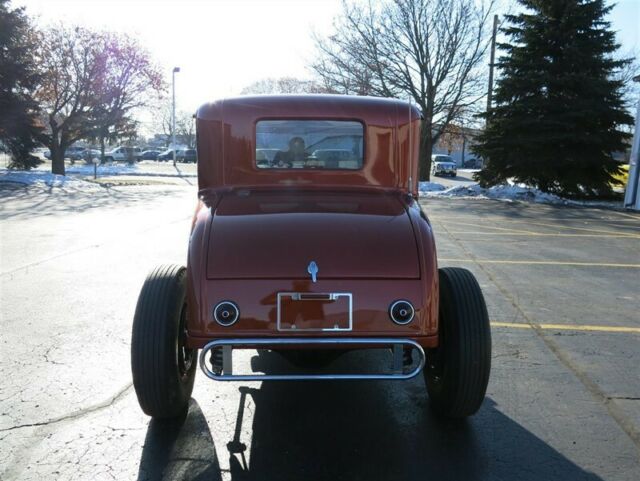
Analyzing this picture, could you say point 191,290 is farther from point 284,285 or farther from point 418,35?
point 418,35

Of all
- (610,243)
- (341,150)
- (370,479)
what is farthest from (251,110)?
(610,243)

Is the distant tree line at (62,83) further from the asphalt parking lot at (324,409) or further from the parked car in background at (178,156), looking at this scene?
the parked car in background at (178,156)

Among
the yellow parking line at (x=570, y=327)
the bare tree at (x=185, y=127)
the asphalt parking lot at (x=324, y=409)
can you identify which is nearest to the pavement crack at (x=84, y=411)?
the asphalt parking lot at (x=324, y=409)

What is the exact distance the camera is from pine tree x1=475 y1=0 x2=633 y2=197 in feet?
67.5

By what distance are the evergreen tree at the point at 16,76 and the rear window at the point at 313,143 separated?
24.3 meters

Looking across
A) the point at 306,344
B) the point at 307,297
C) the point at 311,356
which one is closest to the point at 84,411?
the point at 311,356

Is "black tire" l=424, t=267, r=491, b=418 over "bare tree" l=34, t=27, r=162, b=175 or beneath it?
beneath

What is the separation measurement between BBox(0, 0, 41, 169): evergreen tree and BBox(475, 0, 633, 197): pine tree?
20923mm

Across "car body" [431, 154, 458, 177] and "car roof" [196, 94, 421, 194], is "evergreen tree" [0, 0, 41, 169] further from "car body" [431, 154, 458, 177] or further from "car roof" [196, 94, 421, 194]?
"car body" [431, 154, 458, 177]

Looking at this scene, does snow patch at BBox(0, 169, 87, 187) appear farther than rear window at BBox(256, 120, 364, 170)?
Yes

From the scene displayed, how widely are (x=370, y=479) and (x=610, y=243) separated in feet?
33.6

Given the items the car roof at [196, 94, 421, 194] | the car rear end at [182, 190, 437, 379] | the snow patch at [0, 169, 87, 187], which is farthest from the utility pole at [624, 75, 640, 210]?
the snow patch at [0, 169, 87, 187]

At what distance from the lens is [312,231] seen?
10.8ft

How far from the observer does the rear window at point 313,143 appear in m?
4.20
